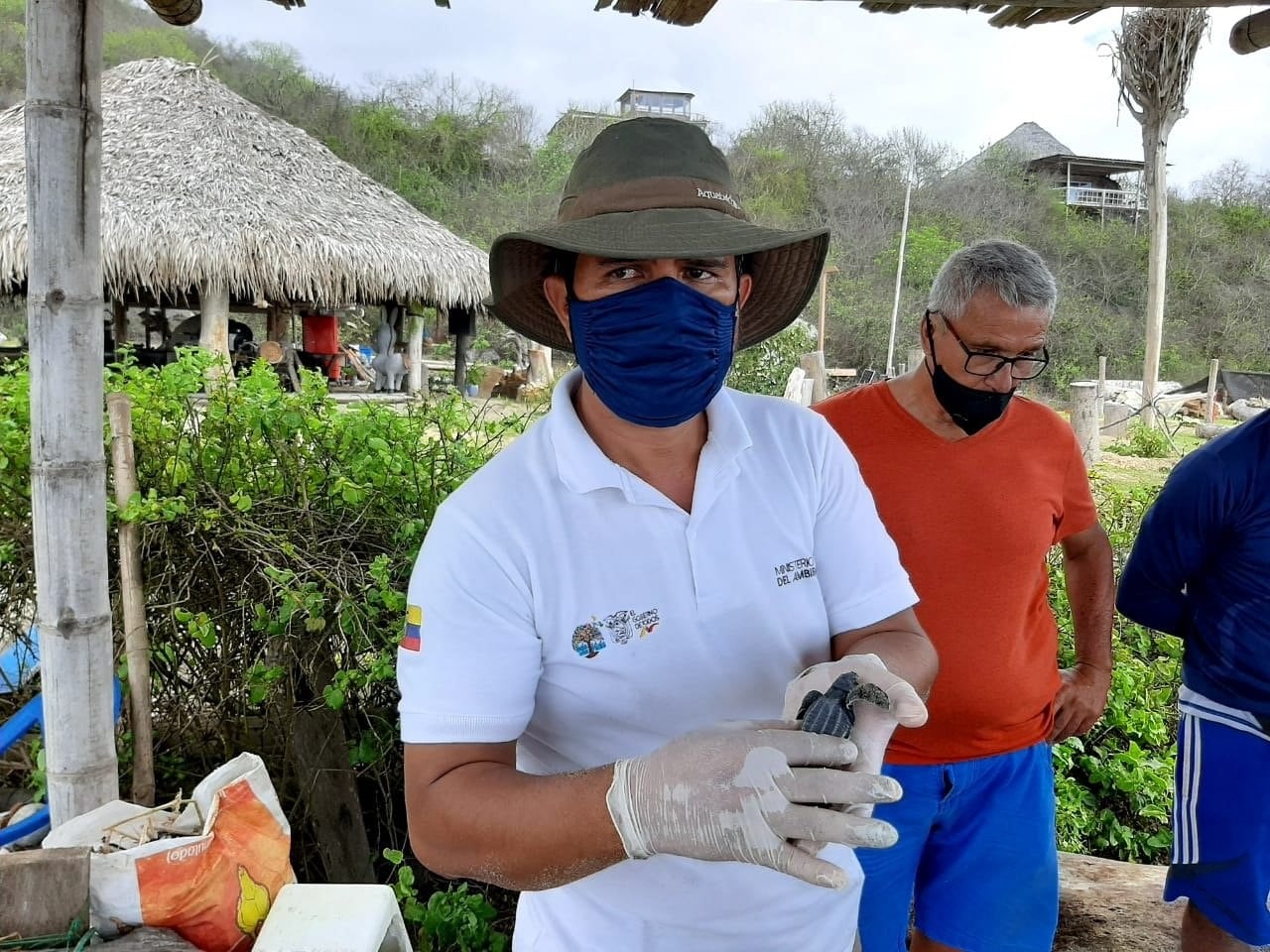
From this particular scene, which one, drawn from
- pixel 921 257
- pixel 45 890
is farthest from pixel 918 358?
pixel 921 257

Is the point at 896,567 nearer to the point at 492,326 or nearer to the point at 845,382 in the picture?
the point at 845,382

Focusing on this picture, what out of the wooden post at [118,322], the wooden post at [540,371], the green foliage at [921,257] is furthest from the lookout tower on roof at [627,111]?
the wooden post at [118,322]

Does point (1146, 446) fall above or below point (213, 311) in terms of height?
below

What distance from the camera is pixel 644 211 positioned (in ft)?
4.23

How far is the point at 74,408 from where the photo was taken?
1879 mm

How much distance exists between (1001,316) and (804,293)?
2.43 feet

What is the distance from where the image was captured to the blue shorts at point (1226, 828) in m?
2.09

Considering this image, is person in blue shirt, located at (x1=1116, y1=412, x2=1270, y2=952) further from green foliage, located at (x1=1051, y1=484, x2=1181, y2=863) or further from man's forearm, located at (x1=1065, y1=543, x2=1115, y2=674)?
green foliage, located at (x1=1051, y1=484, x2=1181, y2=863)

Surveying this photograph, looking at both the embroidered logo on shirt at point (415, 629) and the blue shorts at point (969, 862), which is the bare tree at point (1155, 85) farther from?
the embroidered logo on shirt at point (415, 629)

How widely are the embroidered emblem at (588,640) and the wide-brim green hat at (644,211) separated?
20.5 inches

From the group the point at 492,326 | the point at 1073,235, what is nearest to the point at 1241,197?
the point at 1073,235

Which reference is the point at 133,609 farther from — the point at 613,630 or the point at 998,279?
the point at 998,279

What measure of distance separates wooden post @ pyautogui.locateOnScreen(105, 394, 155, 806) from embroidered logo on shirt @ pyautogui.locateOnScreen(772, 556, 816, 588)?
1.95 metres

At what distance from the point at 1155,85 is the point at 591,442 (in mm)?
18637
